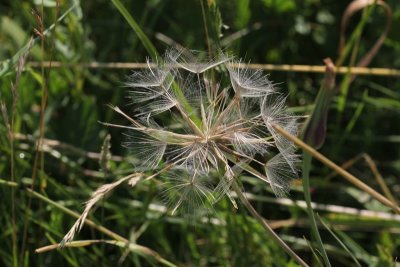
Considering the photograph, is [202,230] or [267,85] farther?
[202,230]

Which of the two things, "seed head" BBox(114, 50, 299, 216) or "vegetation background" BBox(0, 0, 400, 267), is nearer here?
"seed head" BBox(114, 50, 299, 216)

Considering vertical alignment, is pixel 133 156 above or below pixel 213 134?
below

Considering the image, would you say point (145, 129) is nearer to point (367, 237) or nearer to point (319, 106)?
point (319, 106)

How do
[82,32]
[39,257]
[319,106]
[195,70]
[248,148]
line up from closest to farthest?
1. [319,106]
2. [248,148]
3. [195,70]
4. [39,257]
5. [82,32]

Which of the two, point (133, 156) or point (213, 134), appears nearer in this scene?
point (213, 134)

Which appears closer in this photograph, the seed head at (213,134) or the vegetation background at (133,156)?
the seed head at (213,134)

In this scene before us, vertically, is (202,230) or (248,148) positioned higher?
(248,148)

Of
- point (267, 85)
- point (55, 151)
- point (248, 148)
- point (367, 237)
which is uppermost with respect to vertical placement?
point (267, 85)

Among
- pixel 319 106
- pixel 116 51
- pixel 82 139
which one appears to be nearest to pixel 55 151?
pixel 82 139
